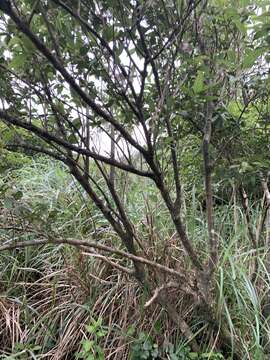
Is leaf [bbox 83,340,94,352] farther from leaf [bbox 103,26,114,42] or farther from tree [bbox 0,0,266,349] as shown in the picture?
leaf [bbox 103,26,114,42]

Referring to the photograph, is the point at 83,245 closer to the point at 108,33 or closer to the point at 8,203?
the point at 8,203

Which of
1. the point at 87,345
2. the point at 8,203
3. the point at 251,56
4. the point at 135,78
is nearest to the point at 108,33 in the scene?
the point at 135,78

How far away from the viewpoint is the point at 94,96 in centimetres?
140

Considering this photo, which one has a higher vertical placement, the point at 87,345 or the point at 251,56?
the point at 251,56

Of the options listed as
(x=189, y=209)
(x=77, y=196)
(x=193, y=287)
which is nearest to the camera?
(x=193, y=287)

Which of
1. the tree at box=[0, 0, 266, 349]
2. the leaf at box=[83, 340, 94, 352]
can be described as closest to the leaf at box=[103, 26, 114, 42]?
the tree at box=[0, 0, 266, 349]

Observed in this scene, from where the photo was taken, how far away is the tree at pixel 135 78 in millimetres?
1172

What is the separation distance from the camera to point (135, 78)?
1387 millimetres

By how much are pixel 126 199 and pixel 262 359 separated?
1116 millimetres

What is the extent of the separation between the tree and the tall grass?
0.10m

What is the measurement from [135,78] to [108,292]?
0.98 metres

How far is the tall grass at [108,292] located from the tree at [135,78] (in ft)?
0.32

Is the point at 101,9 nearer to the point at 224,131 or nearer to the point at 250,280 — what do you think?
the point at 224,131

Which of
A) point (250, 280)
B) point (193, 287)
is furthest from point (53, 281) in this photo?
point (250, 280)
